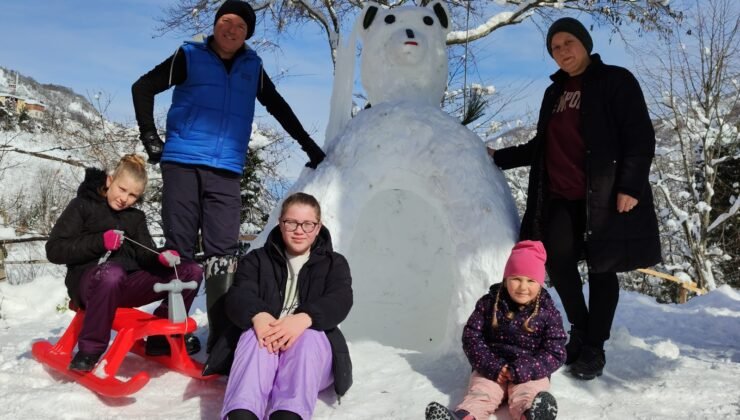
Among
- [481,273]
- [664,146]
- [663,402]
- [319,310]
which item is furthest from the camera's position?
[664,146]

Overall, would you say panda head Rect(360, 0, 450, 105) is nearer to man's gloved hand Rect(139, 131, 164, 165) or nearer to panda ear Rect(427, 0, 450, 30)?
panda ear Rect(427, 0, 450, 30)

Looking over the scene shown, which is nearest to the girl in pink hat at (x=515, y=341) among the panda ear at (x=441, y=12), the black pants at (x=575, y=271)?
the black pants at (x=575, y=271)

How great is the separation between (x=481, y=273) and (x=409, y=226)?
0.71 metres

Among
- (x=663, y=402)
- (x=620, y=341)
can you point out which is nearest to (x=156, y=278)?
(x=663, y=402)

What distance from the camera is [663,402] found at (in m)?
2.25

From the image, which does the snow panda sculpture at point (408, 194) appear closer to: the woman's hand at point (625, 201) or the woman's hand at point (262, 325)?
the woman's hand at point (625, 201)

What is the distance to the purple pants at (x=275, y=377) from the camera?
1.81 metres

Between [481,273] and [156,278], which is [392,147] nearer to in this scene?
[481,273]

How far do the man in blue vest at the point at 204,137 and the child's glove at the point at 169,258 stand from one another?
16cm

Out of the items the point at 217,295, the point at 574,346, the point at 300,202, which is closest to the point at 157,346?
the point at 217,295

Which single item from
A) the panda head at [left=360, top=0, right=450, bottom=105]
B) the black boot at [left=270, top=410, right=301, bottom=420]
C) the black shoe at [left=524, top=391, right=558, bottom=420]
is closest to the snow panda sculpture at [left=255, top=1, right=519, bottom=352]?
the panda head at [left=360, top=0, right=450, bottom=105]

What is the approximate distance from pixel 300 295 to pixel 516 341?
0.84 meters

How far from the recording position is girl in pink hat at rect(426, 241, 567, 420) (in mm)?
2033

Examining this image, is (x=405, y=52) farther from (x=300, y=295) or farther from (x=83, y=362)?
(x=83, y=362)
